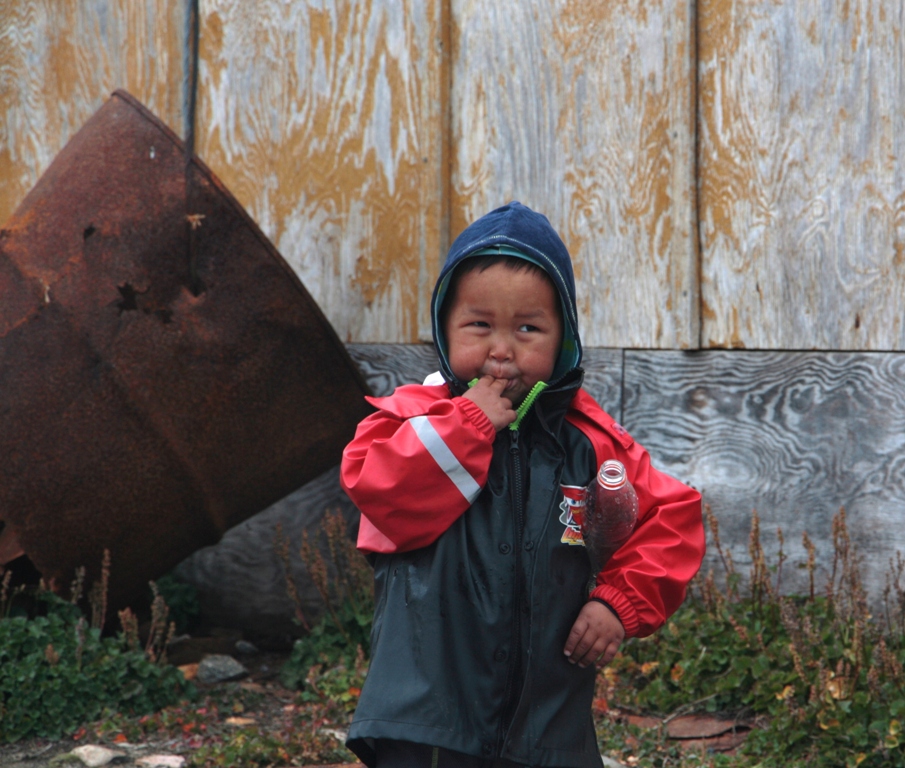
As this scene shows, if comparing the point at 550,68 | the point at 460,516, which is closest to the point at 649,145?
the point at 550,68

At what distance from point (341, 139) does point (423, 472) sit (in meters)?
2.38

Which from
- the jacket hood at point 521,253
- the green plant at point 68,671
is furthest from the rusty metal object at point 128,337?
the jacket hood at point 521,253

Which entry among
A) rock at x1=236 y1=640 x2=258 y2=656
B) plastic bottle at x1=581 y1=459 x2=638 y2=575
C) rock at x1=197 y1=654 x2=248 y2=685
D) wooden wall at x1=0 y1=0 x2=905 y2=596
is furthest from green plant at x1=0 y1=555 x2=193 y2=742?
plastic bottle at x1=581 y1=459 x2=638 y2=575

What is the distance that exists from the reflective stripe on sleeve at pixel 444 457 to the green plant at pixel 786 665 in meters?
1.36

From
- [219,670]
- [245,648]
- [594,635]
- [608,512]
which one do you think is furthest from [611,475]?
[245,648]

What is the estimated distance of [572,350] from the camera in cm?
202

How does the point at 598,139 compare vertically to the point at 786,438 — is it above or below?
above

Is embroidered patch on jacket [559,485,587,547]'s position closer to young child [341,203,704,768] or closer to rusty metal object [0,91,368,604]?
young child [341,203,704,768]

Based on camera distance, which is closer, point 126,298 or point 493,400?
point 493,400

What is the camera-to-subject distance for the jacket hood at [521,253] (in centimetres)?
192

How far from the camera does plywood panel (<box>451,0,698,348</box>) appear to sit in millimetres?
3461

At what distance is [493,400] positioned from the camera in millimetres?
1823

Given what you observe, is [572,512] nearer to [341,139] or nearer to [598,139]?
[598,139]

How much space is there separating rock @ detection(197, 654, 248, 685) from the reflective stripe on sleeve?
1918mm
